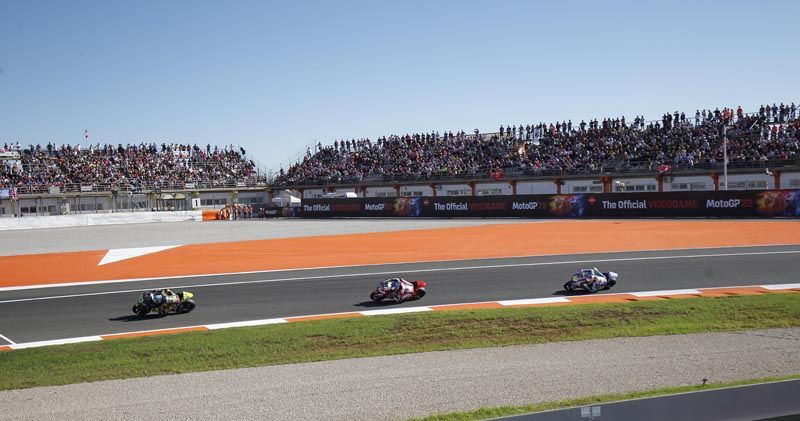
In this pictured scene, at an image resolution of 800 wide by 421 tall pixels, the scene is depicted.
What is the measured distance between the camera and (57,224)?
5906cm

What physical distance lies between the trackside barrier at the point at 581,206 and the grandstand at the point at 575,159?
190 inches

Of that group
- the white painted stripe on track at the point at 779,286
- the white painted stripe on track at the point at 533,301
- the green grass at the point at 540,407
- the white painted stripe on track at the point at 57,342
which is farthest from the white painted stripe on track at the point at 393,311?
the white painted stripe on track at the point at 779,286

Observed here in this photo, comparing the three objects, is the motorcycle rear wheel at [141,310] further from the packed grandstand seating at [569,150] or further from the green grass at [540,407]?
the packed grandstand seating at [569,150]

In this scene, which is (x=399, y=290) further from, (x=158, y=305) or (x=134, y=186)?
(x=134, y=186)

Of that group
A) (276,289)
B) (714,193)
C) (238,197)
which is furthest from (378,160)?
(276,289)

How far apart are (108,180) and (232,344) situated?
67.1m

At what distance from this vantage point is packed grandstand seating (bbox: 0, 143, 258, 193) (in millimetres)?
72438

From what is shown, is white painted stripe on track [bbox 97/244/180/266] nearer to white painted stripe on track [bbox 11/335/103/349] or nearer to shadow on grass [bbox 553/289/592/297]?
white painted stripe on track [bbox 11/335/103/349]

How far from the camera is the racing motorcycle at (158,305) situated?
54.8 ft

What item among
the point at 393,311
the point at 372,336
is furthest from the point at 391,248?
the point at 372,336

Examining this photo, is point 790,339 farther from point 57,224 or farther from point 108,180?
point 108,180

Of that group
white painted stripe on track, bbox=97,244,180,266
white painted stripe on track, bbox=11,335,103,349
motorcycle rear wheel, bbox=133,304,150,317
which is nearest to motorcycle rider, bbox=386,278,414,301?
motorcycle rear wheel, bbox=133,304,150,317

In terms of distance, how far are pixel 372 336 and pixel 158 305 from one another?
6.39 m

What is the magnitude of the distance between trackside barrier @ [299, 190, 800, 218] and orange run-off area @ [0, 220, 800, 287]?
2.57 m
